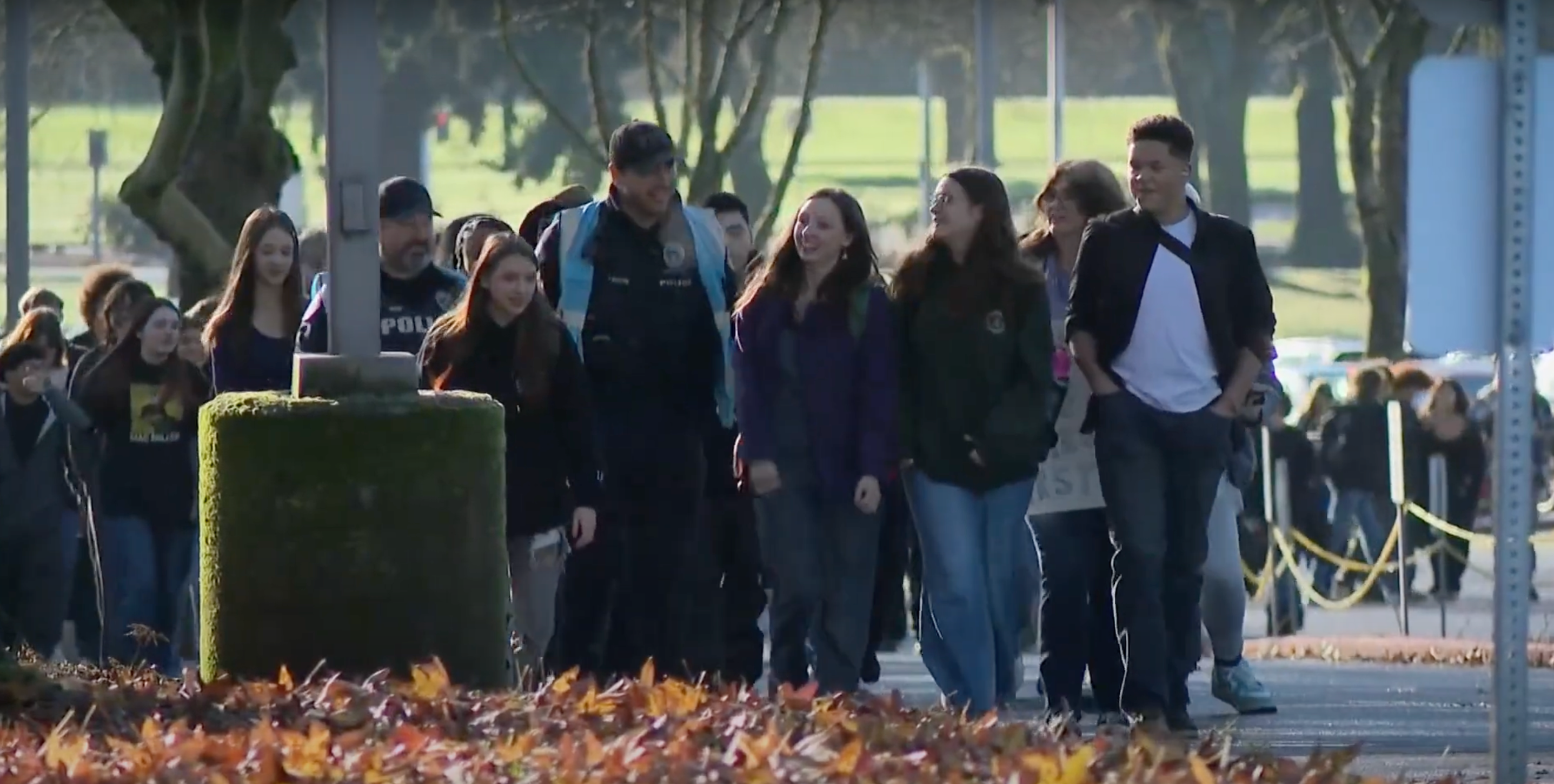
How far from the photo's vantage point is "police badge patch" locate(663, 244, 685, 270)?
9.80m

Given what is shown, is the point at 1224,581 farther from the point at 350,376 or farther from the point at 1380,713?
the point at 350,376

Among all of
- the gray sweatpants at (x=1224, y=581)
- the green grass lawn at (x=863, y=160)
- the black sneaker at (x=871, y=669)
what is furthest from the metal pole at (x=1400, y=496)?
the green grass lawn at (x=863, y=160)

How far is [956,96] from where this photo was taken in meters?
60.5

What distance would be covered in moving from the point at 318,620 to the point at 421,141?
43283mm

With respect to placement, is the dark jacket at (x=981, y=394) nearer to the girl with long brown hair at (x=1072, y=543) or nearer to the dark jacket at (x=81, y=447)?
the girl with long brown hair at (x=1072, y=543)

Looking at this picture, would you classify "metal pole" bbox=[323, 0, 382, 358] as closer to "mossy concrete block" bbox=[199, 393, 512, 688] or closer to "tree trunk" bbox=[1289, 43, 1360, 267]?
"mossy concrete block" bbox=[199, 393, 512, 688]

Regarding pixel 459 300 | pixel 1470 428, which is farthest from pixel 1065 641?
pixel 1470 428

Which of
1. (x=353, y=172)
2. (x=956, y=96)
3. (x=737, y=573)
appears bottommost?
(x=737, y=573)

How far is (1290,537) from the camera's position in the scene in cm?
2067

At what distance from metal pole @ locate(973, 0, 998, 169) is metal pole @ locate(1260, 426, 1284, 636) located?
277cm

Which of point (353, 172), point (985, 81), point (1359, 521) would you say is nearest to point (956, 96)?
point (985, 81)

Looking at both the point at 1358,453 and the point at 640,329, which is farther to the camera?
the point at 1358,453

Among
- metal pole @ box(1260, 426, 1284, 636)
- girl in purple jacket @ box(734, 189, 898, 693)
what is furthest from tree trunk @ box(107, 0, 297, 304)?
girl in purple jacket @ box(734, 189, 898, 693)

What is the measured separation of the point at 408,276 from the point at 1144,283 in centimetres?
236
